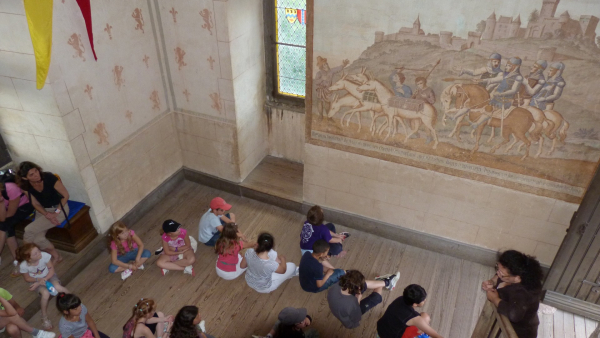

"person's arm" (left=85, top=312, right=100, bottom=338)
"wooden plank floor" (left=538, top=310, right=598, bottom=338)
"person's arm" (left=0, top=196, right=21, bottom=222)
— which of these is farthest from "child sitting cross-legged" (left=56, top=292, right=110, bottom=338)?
Result: "wooden plank floor" (left=538, top=310, right=598, bottom=338)

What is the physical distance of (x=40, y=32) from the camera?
3463 millimetres

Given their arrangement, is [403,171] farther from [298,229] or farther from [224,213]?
[224,213]

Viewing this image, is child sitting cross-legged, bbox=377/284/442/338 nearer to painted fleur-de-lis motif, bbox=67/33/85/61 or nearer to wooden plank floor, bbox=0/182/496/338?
wooden plank floor, bbox=0/182/496/338

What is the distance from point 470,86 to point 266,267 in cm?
254

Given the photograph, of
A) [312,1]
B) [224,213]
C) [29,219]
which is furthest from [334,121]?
[29,219]

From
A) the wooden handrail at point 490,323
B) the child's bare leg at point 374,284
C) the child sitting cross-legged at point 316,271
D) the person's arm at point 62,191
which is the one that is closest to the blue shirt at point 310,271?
the child sitting cross-legged at point 316,271

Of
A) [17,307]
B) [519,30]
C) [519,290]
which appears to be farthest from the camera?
[17,307]

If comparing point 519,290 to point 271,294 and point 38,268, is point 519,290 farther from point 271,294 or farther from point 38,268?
point 38,268

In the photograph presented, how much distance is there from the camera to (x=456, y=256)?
4836 millimetres

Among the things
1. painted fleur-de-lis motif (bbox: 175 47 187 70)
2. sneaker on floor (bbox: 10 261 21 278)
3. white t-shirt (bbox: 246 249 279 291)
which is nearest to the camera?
white t-shirt (bbox: 246 249 279 291)

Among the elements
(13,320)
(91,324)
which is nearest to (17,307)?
(13,320)

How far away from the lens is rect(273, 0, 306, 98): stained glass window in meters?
5.12

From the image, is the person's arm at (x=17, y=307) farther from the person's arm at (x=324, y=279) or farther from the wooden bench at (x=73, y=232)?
the person's arm at (x=324, y=279)

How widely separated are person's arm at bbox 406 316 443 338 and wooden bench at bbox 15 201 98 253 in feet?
11.4
